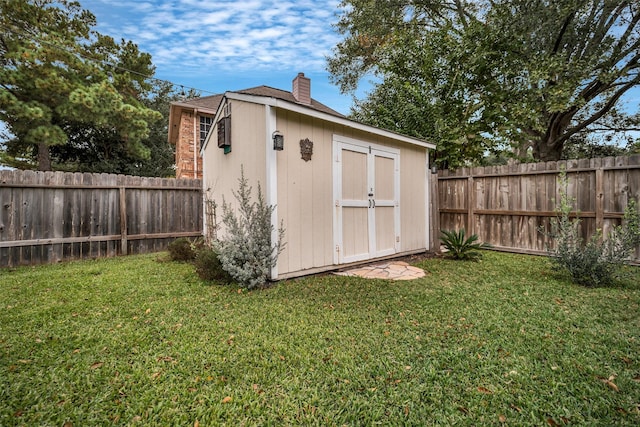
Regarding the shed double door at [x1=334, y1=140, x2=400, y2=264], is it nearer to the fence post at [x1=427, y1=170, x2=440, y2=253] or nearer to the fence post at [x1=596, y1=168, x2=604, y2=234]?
the fence post at [x1=427, y1=170, x2=440, y2=253]

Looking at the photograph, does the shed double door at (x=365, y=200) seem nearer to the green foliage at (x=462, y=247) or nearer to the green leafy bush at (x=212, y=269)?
the green foliage at (x=462, y=247)

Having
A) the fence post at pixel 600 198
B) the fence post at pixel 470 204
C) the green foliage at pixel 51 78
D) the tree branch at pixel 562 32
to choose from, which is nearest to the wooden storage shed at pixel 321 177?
the fence post at pixel 470 204

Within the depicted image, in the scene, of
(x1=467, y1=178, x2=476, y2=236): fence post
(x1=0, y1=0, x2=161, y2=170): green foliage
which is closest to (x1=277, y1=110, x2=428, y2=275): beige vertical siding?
(x1=467, y1=178, x2=476, y2=236): fence post

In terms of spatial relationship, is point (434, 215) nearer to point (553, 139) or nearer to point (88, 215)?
point (88, 215)

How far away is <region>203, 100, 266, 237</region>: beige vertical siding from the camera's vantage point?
3.92 meters

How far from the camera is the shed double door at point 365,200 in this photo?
14.9 ft

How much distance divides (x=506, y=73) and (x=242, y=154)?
838 cm

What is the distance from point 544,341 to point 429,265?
2710 mm

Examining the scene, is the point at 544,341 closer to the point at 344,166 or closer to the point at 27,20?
the point at 344,166

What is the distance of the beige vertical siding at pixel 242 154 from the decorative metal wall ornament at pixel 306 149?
543 millimetres

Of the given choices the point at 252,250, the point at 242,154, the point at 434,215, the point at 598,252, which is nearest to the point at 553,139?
the point at 434,215

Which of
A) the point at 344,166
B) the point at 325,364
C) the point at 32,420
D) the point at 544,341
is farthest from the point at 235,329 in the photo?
the point at 344,166

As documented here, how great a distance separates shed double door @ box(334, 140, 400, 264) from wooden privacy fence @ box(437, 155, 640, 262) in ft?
7.22

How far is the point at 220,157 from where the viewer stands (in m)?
5.59
